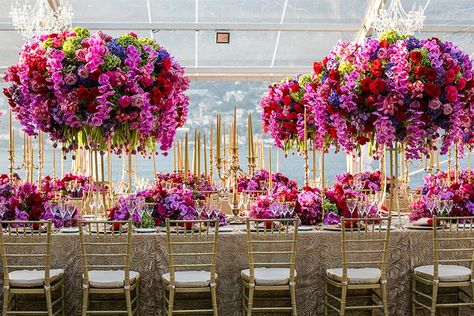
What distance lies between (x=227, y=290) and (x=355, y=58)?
6.46ft

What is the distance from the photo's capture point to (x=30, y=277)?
15.5ft

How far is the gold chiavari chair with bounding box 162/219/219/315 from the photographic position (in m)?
4.64

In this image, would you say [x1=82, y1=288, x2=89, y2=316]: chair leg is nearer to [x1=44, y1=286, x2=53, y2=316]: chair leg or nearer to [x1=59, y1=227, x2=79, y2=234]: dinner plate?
[x1=44, y1=286, x2=53, y2=316]: chair leg

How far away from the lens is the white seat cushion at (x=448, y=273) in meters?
4.88

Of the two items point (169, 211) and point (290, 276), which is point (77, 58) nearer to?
point (169, 211)

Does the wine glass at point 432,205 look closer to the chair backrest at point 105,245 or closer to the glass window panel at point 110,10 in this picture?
the chair backrest at point 105,245

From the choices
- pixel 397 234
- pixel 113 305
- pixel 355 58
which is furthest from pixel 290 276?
pixel 355 58

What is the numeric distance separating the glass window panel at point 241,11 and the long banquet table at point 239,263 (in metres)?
6.37

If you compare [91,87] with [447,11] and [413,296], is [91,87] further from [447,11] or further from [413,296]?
[447,11]

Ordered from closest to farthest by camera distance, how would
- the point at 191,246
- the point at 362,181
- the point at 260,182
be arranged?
the point at 191,246, the point at 362,181, the point at 260,182

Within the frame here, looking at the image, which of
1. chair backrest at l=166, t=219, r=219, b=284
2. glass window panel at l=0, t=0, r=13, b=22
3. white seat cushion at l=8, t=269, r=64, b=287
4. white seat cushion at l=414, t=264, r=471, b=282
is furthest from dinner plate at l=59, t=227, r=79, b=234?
glass window panel at l=0, t=0, r=13, b=22

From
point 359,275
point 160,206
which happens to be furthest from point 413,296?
point 160,206

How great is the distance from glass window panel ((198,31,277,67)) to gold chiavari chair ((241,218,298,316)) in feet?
22.1

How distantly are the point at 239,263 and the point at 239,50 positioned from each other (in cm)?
735
